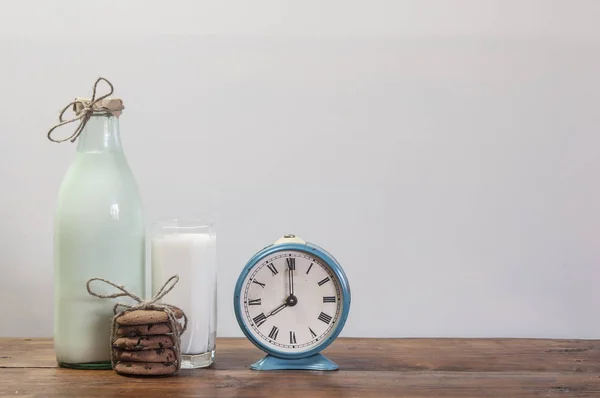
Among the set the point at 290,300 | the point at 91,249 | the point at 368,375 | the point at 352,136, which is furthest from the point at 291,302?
the point at 352,136

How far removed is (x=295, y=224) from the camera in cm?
144

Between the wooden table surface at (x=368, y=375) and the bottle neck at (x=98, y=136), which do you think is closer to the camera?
the wooden table surface at (x=368, y=375)

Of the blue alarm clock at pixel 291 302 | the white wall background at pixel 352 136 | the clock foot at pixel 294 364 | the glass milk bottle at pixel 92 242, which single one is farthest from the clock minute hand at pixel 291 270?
the white wall background at pixel 352 136

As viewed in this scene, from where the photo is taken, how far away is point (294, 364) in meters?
1.09

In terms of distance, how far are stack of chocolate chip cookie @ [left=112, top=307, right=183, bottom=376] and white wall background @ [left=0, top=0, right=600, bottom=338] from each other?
0.42 m

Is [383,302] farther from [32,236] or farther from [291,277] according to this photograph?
[32,236]

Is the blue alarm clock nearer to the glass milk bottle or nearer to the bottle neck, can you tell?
the glass milk bottle

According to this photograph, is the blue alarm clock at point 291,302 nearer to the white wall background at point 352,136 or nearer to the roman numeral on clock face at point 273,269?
the roman numeral on clock face at point 273,269

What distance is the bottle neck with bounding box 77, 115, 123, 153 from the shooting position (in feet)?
3.63

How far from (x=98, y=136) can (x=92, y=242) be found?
0.17 m

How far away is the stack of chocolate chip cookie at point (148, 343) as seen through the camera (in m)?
1.03

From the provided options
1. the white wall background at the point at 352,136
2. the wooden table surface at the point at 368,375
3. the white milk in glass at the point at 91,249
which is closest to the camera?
the wooden table surface at the point at 368,375

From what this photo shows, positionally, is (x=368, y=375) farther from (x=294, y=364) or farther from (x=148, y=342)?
(x=148, y=342)

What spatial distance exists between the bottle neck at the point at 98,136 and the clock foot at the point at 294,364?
1.32ft
